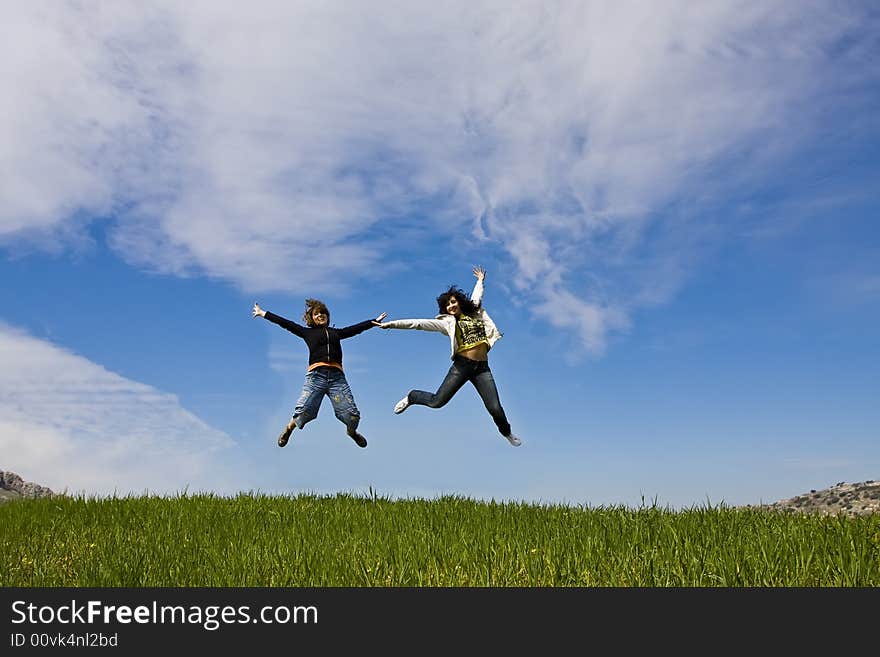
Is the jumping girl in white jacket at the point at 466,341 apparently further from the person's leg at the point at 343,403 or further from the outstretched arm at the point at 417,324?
the person's leg at the point at 343,403

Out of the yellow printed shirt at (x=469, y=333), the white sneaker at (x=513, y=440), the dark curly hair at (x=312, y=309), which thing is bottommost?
the white sneaker at (x=513, y=440)

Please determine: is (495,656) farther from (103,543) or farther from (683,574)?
(103,543)

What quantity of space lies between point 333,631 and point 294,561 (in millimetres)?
2158

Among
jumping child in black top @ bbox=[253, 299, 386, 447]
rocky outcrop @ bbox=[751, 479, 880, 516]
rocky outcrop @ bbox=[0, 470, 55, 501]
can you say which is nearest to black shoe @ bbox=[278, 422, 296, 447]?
jumping child in black top @ bbox=[253, 299, 386, 447]

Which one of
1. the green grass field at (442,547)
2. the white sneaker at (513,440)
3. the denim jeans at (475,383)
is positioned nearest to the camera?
the green grass field at (442,547)

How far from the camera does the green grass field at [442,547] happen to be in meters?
5.59

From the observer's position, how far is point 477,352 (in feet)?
38.7

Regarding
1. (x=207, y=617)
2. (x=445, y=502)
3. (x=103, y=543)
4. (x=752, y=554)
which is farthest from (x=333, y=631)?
(x=445, y=502)

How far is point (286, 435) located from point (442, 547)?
6.12 m

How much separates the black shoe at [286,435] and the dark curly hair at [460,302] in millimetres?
2958

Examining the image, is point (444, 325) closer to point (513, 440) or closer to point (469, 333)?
point (469, 333)

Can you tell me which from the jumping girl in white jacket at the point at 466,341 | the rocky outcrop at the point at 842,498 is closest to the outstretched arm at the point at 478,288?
the jumping girl in white jacket at the point at 466,341

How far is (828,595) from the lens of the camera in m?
4.70

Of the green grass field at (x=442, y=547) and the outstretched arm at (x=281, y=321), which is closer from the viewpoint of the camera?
the green grass field at (x=442, y=547)
